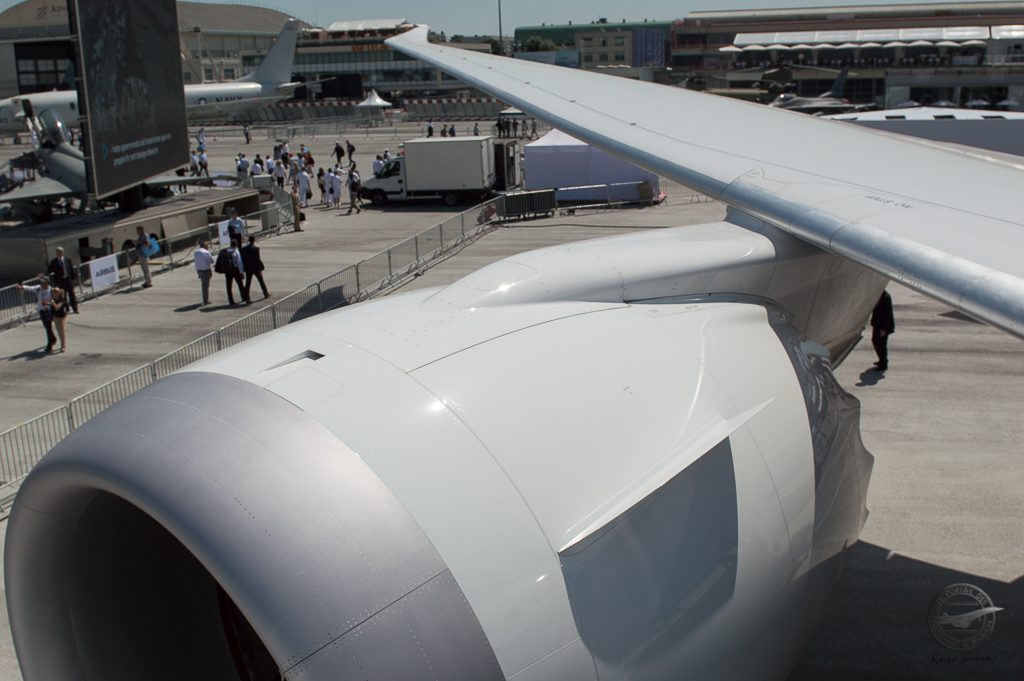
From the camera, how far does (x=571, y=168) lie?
1366 inches

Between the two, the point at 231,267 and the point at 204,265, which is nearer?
the point at 231,267

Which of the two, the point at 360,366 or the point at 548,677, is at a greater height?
the point at 360,366

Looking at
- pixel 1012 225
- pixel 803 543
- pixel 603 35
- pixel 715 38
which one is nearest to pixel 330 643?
pixel 803 543

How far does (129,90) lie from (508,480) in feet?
83.1

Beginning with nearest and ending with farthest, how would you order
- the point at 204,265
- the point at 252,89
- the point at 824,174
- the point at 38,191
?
the point at 824,174
the point at 204,265
the point at 38,191
the point at 252,89

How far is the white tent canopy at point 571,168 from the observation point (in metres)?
34.4

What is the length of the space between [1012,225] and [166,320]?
60.7 ft

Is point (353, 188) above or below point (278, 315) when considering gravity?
above

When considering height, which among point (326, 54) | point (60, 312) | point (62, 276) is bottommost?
point (60, 312)

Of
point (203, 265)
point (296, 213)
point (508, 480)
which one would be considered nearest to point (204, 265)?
point (203, 265)

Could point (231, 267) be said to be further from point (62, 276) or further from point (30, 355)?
point (30, 355)

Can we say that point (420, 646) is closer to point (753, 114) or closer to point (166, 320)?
point (753, 114)

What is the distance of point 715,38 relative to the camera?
111250 millimetres

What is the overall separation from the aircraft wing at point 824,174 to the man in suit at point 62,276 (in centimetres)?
1205
